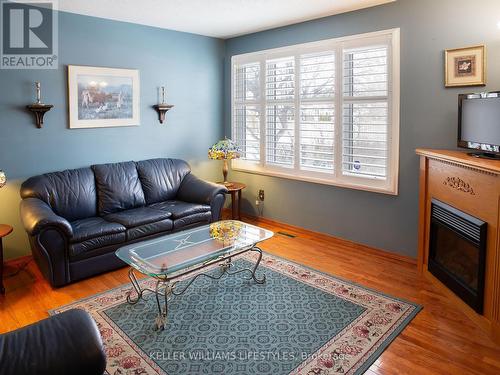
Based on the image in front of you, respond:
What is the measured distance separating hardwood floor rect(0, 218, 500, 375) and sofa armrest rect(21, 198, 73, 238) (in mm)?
543

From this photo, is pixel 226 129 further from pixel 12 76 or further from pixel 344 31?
pixel 12 76

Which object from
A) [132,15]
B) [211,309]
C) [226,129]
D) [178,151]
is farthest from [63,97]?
[211,309]

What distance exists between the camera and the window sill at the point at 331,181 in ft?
12.9

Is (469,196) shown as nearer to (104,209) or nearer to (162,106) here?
(104,209)

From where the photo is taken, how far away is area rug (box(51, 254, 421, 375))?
2291mm

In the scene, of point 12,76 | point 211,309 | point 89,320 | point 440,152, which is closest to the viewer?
point 89,320

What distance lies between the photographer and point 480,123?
2.89 m

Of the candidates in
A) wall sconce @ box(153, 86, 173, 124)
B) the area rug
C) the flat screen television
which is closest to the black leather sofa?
the area rug

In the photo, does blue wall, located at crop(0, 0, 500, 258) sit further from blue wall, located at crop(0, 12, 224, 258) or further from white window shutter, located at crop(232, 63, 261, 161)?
white window shutter, located at crop(232, 63, 261, 161)

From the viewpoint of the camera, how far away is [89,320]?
1686mm

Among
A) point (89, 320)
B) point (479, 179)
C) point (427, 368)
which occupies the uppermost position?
point (479, 179)

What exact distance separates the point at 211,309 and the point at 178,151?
2.78m

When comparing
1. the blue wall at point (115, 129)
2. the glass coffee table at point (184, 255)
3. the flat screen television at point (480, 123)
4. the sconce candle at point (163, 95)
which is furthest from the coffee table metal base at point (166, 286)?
the sconce candle at point (163, 95)

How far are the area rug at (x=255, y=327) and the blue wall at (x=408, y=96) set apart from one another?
1.01 metres
